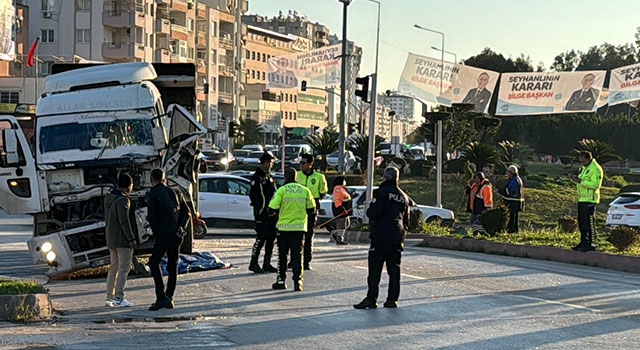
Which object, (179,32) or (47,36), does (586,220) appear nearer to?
(47,36)

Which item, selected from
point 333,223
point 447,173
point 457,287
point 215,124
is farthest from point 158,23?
point 457,287

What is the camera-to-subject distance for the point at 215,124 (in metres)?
100

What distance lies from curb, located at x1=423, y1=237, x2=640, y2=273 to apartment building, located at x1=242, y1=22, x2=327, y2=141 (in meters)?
91.3

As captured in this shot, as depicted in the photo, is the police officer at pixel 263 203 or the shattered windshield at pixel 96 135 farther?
the shattered windshield at pixel 96 135

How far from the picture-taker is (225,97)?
356ft

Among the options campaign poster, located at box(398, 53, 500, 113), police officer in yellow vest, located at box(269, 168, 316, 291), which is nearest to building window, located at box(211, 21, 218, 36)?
campaign poster, located at box(398, 53, 500, 113)

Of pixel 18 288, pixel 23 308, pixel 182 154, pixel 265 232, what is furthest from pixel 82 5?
pixel 23 308

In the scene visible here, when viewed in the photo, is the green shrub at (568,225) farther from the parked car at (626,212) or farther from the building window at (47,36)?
the building window at (47,36)

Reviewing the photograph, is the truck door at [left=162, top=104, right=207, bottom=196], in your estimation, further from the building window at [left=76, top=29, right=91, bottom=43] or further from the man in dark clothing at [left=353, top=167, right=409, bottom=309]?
the building window at [left=76, top=29, right=91, bottom=43]

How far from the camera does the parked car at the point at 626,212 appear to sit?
3171 centimetres

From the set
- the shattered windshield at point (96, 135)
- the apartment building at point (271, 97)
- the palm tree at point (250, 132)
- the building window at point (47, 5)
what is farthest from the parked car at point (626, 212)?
the apartment building at point (271, 97)

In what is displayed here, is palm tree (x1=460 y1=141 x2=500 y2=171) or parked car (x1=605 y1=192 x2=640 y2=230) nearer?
parked car (x1=605 y1=192 x2=640 y2=230)

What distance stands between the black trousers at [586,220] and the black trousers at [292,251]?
7092mm

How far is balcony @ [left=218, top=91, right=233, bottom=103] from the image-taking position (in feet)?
353
